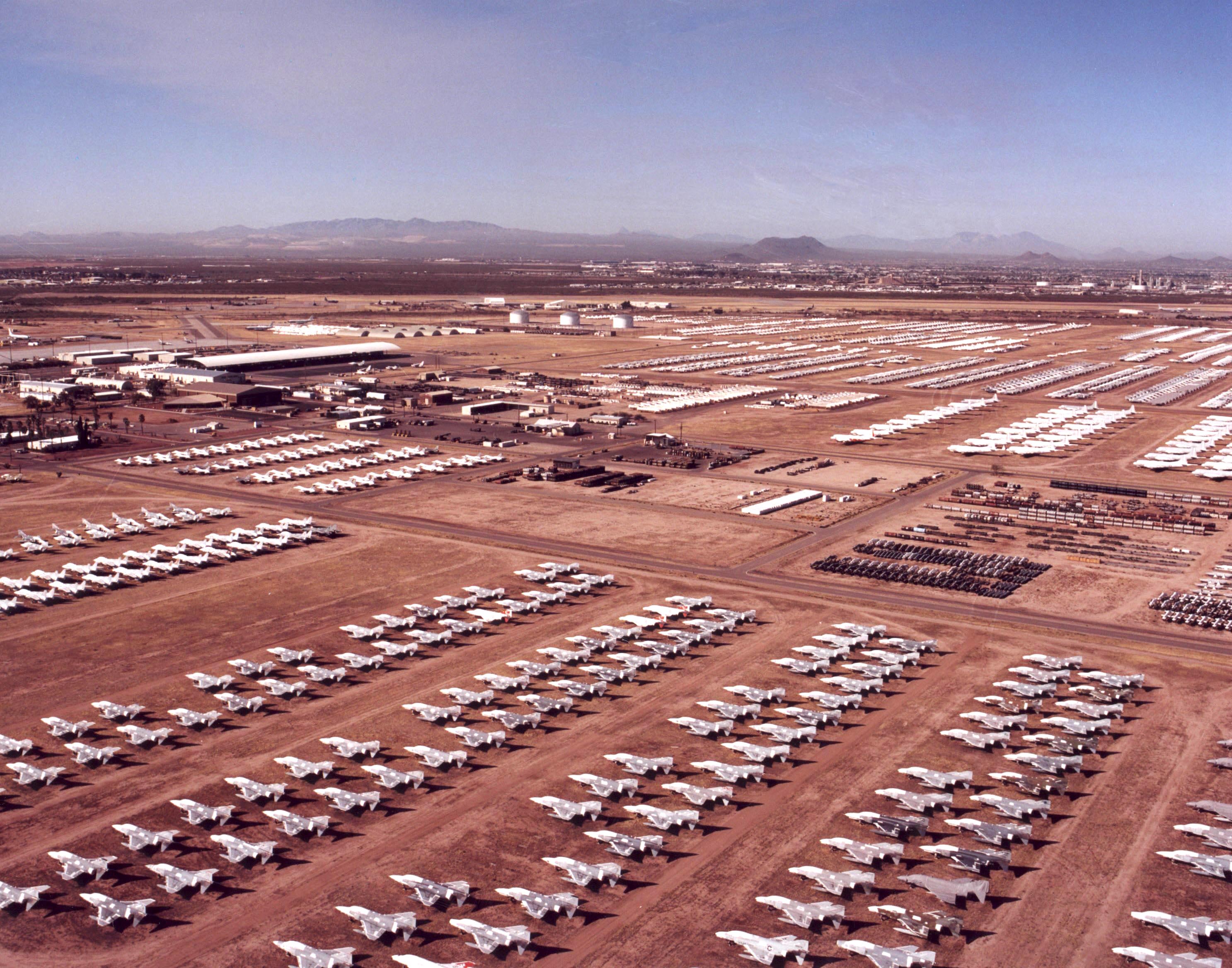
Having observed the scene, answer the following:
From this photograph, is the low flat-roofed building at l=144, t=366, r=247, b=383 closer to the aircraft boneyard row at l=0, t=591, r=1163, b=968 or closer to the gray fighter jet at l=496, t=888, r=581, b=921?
the aircraft boneyard row at l=0, t=591, r=1163, b=968

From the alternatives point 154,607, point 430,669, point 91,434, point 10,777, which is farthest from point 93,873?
point 91,434

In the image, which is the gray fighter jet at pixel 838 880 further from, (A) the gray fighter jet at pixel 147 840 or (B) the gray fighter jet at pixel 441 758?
(A) the gray fighter jet at pixel 147 840

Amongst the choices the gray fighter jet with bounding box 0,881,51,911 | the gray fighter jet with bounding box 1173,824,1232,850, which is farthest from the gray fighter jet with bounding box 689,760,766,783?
the gray fighter jet with bounding box 0,881,51,911

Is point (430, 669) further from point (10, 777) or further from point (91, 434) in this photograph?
point (91, 434)

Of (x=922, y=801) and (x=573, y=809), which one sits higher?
(x=922, y=801)

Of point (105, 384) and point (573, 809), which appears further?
point (105, 384)

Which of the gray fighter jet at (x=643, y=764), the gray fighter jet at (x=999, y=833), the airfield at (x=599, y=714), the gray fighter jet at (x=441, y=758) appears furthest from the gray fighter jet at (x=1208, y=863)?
the gray fighter jet at (x=441, y=758)

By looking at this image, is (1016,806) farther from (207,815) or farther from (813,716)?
(207,815)

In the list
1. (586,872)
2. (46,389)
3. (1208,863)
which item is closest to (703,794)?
(586,872)
